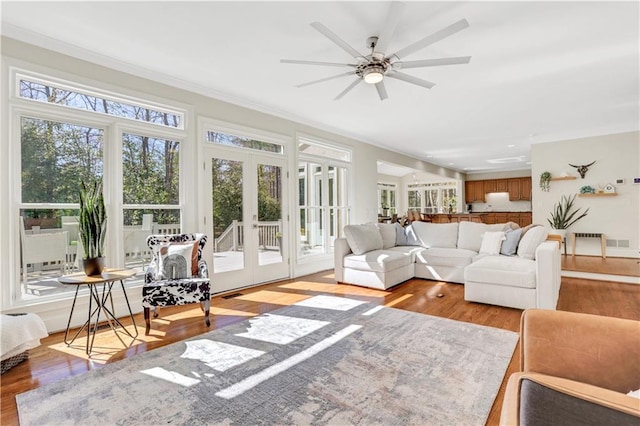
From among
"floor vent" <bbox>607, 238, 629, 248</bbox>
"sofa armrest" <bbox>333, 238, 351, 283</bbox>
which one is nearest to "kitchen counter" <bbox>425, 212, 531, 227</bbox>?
"floor vent" <bbox>607, 238, 629, 248</bbox>

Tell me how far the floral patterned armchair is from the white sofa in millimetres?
2290

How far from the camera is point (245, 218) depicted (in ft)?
15.5

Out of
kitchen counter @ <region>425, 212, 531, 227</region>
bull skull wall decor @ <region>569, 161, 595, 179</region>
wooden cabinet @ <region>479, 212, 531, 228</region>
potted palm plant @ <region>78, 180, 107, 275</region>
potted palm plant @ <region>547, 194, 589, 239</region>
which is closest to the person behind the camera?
potted palm plant @ <region>78, 180, 107, 275</region>

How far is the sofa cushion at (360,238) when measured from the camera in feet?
16.0

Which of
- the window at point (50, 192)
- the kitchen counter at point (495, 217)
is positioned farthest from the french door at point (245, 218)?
the kitchen counter at point (495, 217)

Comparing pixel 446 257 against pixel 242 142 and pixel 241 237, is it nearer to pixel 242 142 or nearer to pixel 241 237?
pixel 241 237

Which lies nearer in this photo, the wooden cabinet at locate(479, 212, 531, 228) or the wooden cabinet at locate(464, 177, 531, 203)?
the wooden cabinet at locate(479, 212, 531, 228)

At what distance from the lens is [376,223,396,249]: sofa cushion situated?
5.58m

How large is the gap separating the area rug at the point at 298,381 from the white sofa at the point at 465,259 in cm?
88

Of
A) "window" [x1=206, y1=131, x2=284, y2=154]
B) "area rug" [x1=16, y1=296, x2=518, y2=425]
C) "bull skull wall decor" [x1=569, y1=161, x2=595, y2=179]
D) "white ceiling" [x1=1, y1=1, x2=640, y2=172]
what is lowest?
"area rug" [x1=16, y1=296, x2=518, y2=425]

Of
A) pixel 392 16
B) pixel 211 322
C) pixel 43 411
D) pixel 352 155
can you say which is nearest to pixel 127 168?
pixel 211 322

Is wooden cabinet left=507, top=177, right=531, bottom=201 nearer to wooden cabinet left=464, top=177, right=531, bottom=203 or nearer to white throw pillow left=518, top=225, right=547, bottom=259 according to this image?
wooden cabinet left=464, top=177, right=531, bottom=203

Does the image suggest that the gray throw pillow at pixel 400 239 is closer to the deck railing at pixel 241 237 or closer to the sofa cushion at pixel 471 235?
the sofa cushion at pixel 471 235

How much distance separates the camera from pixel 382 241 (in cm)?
546
